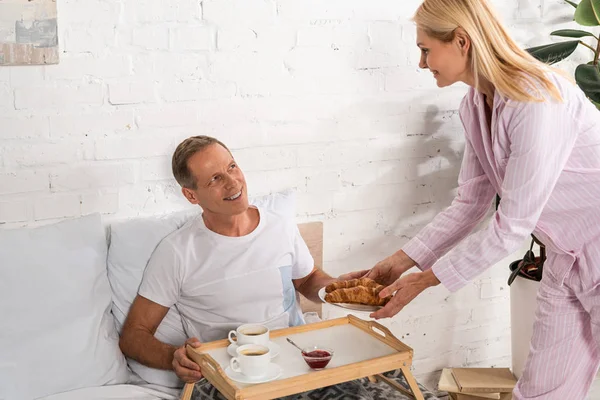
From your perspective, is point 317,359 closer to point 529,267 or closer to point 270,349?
point 270,349

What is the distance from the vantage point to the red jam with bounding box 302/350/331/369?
1817mm

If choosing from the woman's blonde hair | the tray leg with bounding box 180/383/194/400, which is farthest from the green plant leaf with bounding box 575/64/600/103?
the tray leg with bounding box 180/383/194/400

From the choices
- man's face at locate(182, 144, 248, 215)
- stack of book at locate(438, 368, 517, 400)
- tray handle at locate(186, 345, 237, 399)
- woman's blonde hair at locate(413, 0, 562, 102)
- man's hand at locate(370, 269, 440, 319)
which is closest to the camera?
tray handle at locate(186, 345, 237, 399)

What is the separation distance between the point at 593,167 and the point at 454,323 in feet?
3.95

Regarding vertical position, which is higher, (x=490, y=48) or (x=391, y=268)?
(x=490, y=48)

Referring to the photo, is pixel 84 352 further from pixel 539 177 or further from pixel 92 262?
pixel 539 177

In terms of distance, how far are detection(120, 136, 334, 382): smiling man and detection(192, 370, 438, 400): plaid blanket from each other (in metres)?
0.15

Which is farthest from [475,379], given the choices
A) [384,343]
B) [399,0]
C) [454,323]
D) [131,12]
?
[131,12]

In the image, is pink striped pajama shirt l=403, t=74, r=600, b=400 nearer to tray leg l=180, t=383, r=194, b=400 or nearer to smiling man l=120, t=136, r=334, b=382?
smiling man l=120, t=136, r=334, b=382

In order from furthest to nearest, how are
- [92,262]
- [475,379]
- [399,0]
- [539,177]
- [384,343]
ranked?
[475,379] < [399,0] < [92,262] < [384,343] < [539,177]

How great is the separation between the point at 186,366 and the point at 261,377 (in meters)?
0.25

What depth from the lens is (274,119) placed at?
2.53 meters

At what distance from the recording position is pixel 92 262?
2.17 meters

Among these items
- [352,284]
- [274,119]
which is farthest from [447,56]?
[274,119]
